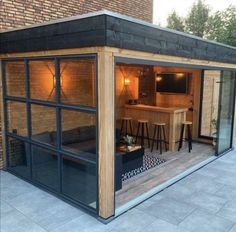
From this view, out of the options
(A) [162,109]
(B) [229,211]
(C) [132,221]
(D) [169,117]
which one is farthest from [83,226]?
(A) [162,109]

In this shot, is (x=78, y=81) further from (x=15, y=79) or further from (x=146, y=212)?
(x=146, y=212)

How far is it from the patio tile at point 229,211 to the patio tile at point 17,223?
275cm

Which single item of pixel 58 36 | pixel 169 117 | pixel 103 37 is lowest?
pixel 169 117

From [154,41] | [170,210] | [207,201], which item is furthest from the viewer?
[207,201]

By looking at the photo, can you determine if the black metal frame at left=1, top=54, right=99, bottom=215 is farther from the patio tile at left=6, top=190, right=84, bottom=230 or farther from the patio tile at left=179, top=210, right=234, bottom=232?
the patio tile at left=179, top=210, right=234, bottom=232

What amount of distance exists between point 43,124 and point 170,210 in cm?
281

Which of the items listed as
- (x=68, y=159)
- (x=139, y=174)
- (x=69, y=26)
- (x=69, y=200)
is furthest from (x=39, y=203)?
(x=69, y=26)

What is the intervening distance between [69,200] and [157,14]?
72.7 feet

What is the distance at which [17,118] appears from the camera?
18.5 ft

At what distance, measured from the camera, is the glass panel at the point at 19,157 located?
5.41m

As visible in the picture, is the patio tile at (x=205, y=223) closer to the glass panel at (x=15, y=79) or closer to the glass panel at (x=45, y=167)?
the glass panel at (x=45, y=167)

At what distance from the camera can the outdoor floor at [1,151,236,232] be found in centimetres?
378

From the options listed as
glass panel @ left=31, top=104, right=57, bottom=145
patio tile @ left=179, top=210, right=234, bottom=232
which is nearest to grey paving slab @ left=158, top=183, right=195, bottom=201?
patio tile @ left=179, top=210, right=234, bottom=232

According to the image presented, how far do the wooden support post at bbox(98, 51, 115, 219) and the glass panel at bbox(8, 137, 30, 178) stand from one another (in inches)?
86.4
